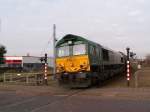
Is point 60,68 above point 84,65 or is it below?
below

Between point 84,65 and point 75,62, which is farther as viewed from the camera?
point 75,62

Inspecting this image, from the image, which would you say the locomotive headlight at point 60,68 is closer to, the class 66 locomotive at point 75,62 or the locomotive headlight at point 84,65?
the class 66 locomotive at point 75,62

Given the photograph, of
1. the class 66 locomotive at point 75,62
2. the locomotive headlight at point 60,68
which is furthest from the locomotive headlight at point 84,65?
the locomotive headlight at point 60,68

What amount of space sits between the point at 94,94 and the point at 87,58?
459 centimetres

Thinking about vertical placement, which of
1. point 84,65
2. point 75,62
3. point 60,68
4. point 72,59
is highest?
point 72,59

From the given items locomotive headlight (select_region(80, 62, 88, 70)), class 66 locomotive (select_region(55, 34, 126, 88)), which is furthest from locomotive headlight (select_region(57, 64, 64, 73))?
locomotive headlight (select_region(80, 62, 88, 70))

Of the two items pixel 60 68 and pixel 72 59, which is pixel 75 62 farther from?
pixel 60 68

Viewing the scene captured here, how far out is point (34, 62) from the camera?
460ft

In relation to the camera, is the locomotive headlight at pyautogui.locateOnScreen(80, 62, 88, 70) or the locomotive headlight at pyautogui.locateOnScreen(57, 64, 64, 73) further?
the locomotive headlight at pyautogui.locateOnScreen(57, 64, 64, 73)

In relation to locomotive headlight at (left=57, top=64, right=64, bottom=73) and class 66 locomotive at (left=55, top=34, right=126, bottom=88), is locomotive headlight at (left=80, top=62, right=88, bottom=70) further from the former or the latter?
locomotive headlight at (left=57, top=64, right=64, bottom=73)

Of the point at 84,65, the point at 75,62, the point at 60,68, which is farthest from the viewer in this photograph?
the point at 60,68

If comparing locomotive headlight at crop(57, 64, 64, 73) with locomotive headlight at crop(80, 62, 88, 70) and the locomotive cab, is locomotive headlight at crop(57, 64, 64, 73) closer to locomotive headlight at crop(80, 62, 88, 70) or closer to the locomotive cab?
the locomotive cab

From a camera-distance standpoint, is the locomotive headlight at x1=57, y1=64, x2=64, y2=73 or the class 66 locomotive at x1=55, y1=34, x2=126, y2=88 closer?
the class 66 locomotive at x1=55, y1=34, x2=126, y2=88

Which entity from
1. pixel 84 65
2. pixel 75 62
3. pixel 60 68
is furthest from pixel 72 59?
pixel 60 68
